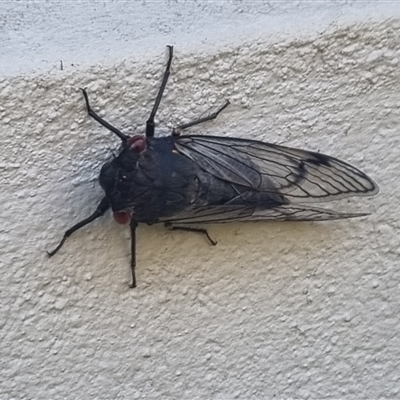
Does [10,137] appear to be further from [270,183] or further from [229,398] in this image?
[229,398]

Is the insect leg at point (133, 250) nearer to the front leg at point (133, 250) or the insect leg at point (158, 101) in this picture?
the front leg at point (133, 250)

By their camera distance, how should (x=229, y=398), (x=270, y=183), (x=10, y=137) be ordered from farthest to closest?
1. (x=229, y=398)
2. (x=270, y=183)
3. (x=10, y=137)

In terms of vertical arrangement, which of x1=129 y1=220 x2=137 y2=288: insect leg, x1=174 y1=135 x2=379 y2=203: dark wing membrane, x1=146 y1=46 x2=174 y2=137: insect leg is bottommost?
x1=129 y1=220 x2=137 y2=288: insect leg

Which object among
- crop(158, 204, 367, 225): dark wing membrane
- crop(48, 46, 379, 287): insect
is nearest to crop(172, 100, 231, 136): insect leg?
crop(48, 46, 379, 287): insect

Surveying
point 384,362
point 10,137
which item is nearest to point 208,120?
point 10,137

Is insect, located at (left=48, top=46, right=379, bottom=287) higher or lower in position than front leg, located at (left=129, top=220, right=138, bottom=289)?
higher

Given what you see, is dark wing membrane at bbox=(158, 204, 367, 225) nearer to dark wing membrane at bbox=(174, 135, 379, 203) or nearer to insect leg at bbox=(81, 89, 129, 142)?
dark wing membrane at bbox=(174, 135, 379, 203)
